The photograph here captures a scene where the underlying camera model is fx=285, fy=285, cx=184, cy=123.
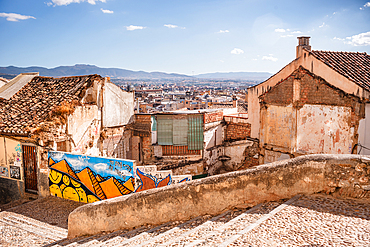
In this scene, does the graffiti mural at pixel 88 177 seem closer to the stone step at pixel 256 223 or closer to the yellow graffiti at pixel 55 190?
the yellow graffiti at pixel 55 190

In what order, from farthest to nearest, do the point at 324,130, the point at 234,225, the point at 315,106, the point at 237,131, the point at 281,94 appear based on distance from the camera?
the point at 237,131
the point at 281,94
the point at 315,106
the point at 324,130
the point at 234,225

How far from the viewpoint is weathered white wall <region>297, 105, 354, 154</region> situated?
1235 cm

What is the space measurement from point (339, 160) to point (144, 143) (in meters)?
13.4

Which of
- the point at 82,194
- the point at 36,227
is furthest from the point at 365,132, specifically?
the point at 36,227

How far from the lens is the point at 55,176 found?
39.5 feet

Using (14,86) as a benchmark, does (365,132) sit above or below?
below

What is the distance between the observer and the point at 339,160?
534 centimetres

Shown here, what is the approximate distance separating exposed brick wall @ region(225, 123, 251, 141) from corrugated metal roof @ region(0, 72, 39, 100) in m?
12.9

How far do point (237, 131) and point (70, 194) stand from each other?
36.9ft

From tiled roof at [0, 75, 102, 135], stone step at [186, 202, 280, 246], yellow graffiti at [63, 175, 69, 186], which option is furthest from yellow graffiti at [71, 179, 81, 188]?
stone step at [186, 202, 280, 246]

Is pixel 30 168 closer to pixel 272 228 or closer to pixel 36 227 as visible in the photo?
pixel 36 227

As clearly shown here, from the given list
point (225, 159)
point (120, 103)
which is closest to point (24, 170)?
point (120, 103)

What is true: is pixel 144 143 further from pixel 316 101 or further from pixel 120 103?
pixel 316 101

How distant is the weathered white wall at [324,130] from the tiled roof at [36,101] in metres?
10.5
